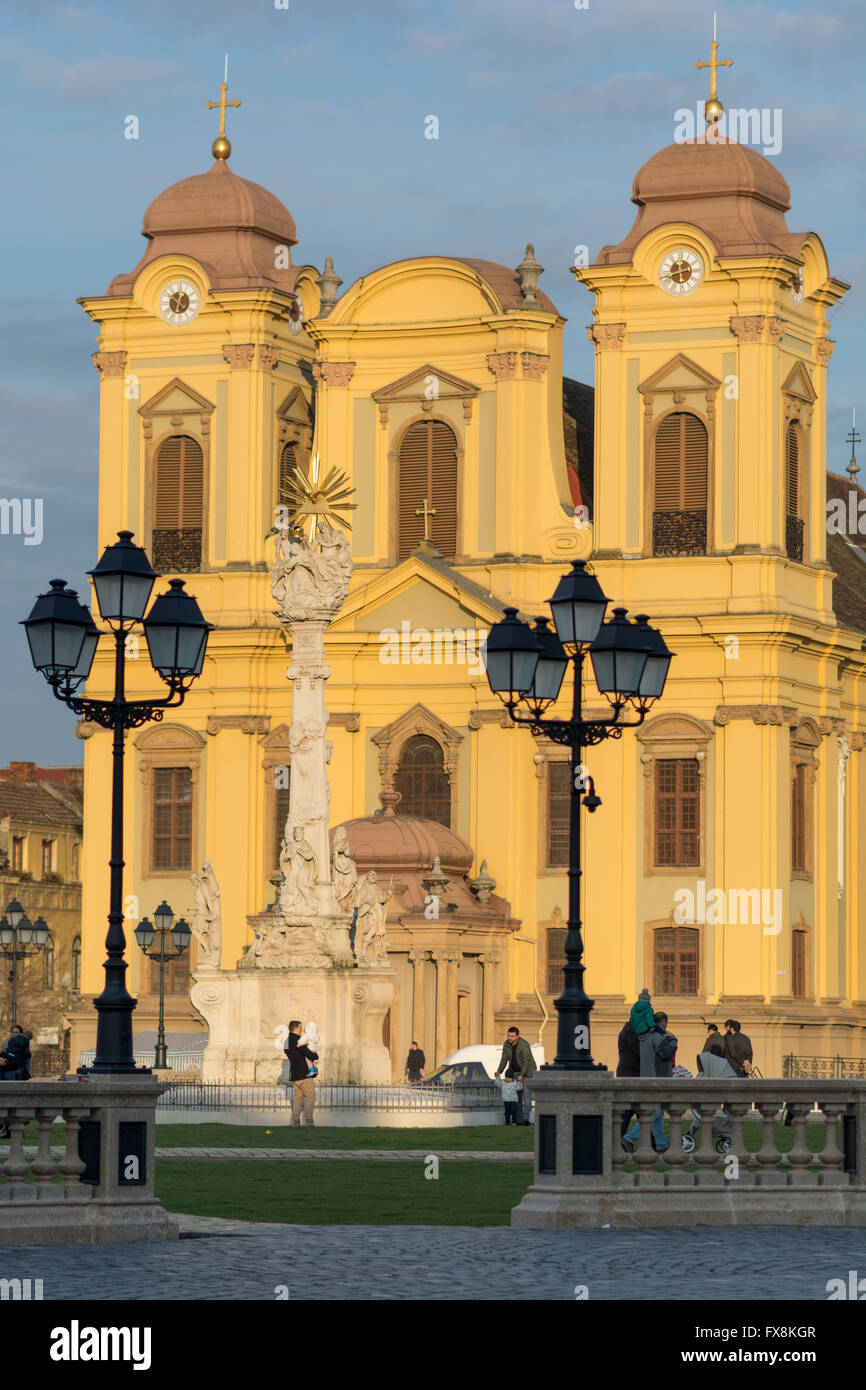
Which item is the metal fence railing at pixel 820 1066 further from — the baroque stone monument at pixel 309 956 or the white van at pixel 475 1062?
the baroque stone monument at pixel 309 956

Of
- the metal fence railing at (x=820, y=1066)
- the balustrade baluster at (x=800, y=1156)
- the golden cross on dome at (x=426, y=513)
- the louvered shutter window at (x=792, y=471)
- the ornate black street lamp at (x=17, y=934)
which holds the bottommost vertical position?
the metal fence railing at (x=820, y=1066)

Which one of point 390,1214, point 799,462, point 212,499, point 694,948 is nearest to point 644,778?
point 694,948

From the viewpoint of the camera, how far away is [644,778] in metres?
65.9

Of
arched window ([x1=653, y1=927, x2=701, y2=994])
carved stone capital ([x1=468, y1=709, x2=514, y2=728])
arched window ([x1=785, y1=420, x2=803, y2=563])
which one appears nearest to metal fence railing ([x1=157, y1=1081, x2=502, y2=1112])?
arched window ([x1=653, y1=927, x2=701, y2=994])

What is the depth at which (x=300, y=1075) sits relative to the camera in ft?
141

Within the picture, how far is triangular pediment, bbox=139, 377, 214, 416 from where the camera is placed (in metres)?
70.4

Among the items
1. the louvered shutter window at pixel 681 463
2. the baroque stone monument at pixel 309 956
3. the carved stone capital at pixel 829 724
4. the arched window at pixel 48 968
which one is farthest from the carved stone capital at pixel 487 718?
the arched window at pixel 48 968

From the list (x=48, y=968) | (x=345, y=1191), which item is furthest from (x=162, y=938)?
(x=48, y=968)

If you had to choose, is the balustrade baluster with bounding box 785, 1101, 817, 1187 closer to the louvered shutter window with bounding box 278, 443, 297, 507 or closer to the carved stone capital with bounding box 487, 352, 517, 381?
the carved stone capital with bounding box 487, 352, 517, 381

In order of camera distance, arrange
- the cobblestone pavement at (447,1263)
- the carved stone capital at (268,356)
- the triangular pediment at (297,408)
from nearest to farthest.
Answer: the cobblestone pavement at (447,1263), the carved stone capital at (268,356), the triangular pediment at (297,408)

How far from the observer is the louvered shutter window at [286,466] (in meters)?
70.3

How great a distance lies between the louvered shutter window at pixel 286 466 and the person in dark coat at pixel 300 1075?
88.7 ft

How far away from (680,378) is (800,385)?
293cm

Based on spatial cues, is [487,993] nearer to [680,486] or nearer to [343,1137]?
[680,486]
